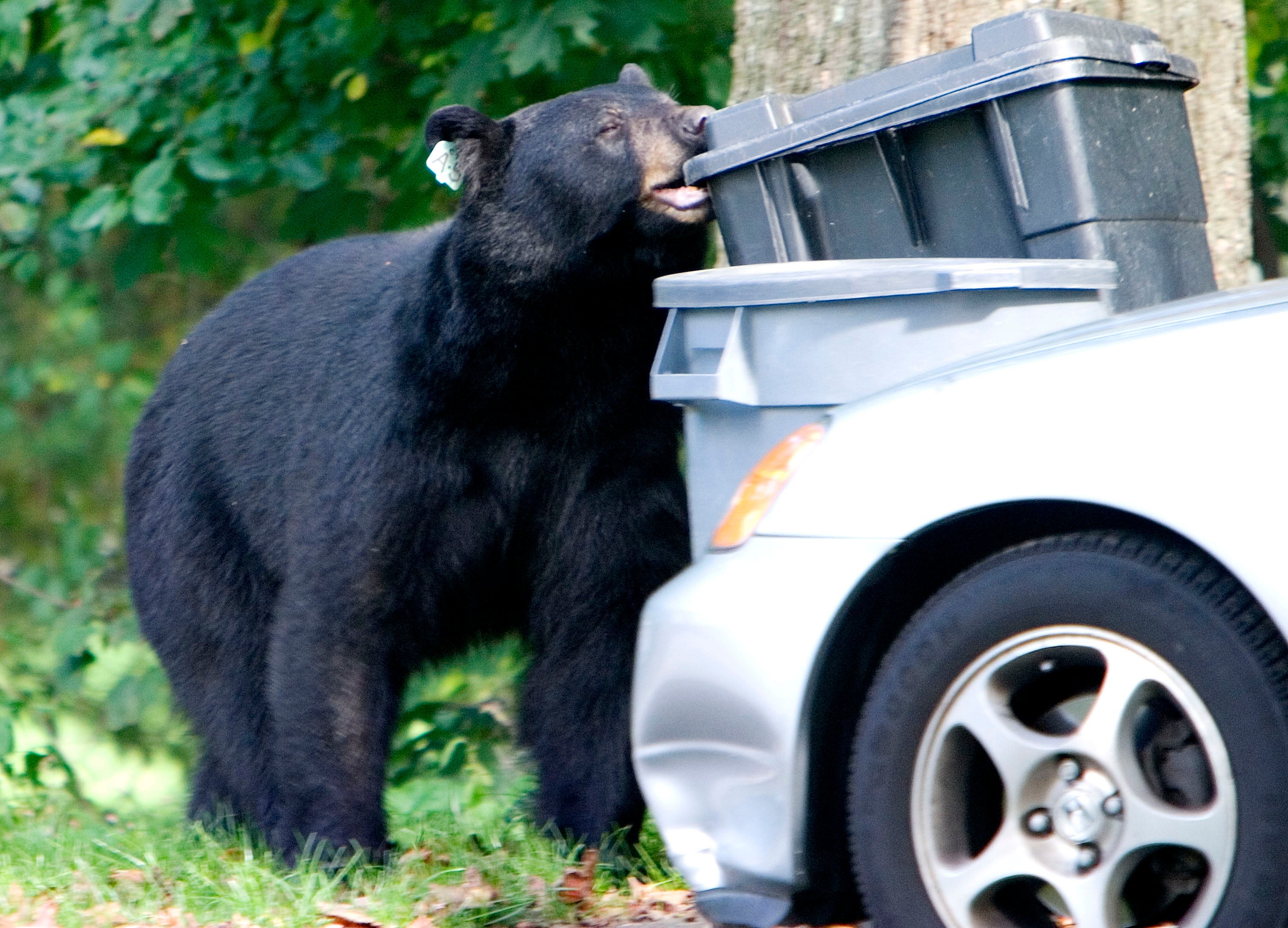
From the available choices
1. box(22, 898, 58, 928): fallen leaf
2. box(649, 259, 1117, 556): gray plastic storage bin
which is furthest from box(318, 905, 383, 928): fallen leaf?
box(649, 259, 1117, 556): gray plastic storage bin

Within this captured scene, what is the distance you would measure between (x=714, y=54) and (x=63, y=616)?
3498mm

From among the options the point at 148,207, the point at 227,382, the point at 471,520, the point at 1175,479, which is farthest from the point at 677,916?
the point at 148,207

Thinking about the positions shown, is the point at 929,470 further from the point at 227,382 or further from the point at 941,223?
the point at 227,382

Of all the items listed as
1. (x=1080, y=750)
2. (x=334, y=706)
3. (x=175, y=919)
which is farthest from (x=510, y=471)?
(x=1080, y=750)

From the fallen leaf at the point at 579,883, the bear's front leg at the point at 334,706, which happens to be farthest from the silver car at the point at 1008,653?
the bear's front leg at the point at 334,706

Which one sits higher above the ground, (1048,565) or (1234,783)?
(1048,565)

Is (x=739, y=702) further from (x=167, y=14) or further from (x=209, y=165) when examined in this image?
(x=167, y=14)

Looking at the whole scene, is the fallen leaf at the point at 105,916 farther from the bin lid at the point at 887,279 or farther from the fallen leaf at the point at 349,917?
the bin lid at the point at 887,279

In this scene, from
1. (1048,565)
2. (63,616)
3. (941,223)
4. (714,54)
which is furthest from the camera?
(63,616)

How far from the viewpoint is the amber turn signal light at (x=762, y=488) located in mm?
2465

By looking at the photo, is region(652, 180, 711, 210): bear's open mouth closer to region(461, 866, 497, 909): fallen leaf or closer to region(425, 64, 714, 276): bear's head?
region(425, 64, 714, 276): bear's head

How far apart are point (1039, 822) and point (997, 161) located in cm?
136

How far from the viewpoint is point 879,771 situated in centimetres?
230

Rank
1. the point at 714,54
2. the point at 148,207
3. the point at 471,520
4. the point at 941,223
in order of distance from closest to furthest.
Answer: the point at 941,223 → the point at 471,520 → the point at 148,207 → the point at 714,54
